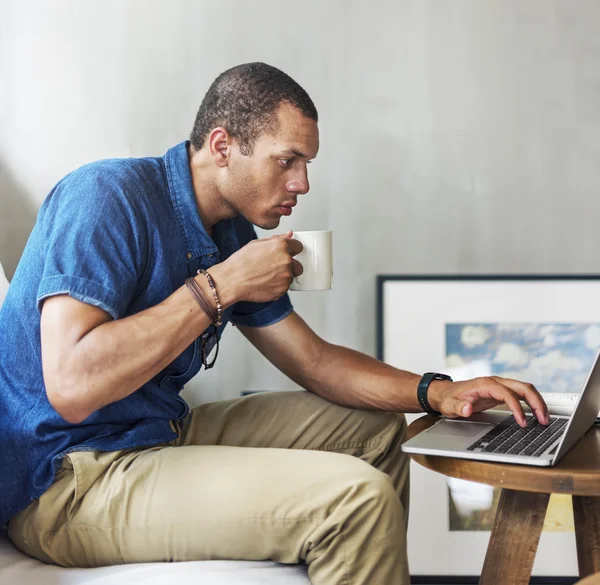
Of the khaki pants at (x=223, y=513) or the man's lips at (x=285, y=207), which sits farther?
the man's lips at (x=285, y=207)

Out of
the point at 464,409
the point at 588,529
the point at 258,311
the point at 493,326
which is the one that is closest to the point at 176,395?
the point at 258,311

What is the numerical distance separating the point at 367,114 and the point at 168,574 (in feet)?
4.31

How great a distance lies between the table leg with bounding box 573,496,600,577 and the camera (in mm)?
1259

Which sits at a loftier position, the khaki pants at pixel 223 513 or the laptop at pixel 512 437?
the laptop at pixel 512 437

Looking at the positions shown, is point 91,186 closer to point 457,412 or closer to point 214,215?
point 214,215

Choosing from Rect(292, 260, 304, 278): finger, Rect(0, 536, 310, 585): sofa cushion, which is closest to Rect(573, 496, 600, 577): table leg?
Rect(0, 536, 310, 585): sofa cushion

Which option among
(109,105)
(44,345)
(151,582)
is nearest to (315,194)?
(109,105)

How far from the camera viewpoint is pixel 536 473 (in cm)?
96

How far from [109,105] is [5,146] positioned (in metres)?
0.28

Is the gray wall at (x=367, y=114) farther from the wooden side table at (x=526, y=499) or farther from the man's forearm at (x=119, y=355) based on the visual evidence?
the man's forearm at (x=119, y=355)

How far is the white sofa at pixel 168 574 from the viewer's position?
106 cm

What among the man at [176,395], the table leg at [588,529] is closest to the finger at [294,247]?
the man at [176,395]

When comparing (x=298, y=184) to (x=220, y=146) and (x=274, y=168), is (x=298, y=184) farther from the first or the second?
(x=220, y=146)

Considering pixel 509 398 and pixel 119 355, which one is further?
pixel 509 398
